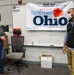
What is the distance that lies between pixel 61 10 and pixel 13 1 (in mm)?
1442

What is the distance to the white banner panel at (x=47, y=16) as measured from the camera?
374 centimetres

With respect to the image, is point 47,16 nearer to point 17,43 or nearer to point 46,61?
point 17,43

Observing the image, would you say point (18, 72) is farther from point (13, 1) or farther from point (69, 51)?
point (13, 1)

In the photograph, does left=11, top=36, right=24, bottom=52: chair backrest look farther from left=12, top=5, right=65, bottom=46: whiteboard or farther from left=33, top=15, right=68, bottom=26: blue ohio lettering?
left=33, top=15, right=68, bottom=26: blue ohio lettering

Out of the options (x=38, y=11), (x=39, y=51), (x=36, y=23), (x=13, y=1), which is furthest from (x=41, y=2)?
(x=39, y=51)

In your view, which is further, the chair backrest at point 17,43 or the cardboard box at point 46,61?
the chair backrest at point 17,43

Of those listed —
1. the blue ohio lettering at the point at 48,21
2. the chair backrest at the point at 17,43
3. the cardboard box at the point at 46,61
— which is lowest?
the cardboard box at the point at 46,61

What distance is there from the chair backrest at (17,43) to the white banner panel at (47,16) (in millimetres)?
393

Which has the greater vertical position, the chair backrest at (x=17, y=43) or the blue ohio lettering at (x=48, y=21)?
the blue ohio lettering at (x=48, y=21)

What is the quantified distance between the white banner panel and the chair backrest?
393mm

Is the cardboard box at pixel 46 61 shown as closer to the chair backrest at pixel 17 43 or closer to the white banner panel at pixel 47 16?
the chair backrest at pixel 17 43

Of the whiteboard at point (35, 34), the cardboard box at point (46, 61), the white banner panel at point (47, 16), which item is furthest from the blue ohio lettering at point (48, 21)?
the cardboard box at point (46, 61)

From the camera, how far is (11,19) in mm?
4113

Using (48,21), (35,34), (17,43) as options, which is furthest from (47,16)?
(17,43)
